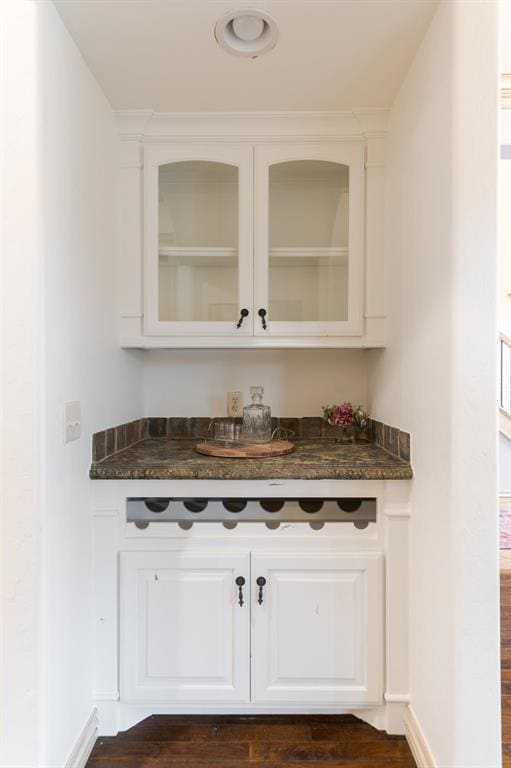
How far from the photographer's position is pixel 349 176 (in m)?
1.84

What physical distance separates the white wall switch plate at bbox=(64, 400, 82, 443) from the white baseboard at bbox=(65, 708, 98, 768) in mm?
921

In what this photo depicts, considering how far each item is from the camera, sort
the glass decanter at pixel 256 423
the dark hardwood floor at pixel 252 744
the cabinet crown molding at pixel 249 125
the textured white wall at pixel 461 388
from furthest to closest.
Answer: the glass decanter at pixel 256 423, the cabinet crown molding at pixel 249 125, the dark hardwood floor at pixel 252 744, the textured white wall at pixel 461 388

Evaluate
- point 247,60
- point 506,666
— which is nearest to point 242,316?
point 247,60

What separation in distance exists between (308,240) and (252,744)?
5.99ft

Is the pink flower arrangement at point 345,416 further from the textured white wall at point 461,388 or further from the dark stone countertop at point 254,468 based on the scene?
the textured white wall at point 461,388

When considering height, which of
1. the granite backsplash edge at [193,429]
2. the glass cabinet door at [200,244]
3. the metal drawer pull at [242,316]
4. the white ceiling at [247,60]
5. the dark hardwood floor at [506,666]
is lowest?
the dark hardwood floor at [506,666]

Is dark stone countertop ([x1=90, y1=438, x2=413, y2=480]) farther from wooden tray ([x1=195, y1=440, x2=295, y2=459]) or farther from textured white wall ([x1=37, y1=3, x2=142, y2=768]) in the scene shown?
textured white wall ([x1=37, y1=3, x2=142, y2=768])

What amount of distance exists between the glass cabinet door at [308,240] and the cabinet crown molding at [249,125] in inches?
2.2

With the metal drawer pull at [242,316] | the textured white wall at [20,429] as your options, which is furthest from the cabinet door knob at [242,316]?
the textured white wall at [20,429]

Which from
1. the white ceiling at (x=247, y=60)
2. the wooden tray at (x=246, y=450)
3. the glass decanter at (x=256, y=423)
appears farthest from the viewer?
the glass decanter at (x=256, y=423)

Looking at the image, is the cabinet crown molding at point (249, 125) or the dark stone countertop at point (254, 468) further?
the cabinet crown molding at point (249, 125)

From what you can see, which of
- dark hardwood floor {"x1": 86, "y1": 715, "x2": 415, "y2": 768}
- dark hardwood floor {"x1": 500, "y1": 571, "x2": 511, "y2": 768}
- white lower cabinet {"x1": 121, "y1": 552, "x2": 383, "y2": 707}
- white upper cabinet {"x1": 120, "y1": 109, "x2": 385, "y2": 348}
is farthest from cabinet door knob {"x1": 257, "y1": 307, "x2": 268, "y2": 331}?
dark hardwood floor {"x1": 500, "y1": 571, "x2": 511, "y2": 768}

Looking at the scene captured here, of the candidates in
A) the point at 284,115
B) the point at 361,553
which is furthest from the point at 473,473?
the point at 284,115

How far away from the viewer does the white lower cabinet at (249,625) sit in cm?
153
